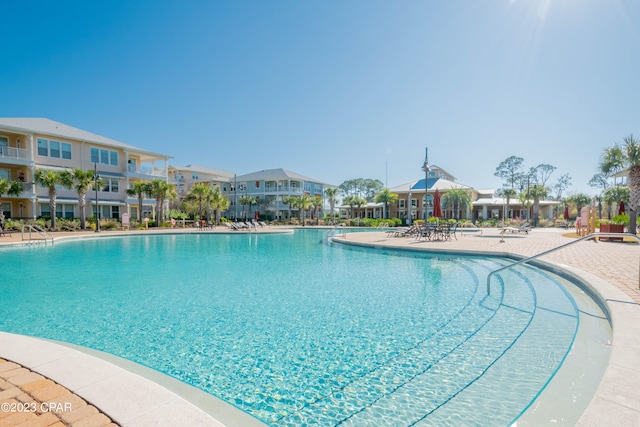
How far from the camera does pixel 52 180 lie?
25234mm

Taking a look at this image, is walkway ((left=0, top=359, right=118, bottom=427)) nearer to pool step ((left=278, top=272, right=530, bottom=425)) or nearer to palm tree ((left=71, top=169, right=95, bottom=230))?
pool step ((left=278, top=272, right=530, bottom=425))

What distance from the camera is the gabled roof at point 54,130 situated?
26.7 meters

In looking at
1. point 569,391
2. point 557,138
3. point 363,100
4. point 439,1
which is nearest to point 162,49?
point 363,100

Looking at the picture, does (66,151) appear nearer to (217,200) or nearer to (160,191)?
(160,191)

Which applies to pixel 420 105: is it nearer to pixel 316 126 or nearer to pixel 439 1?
pixel 439 1

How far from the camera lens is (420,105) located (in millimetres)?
20844

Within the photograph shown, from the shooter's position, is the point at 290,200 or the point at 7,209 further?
the point at 290,200

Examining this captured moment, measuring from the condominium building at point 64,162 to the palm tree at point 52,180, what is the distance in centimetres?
139

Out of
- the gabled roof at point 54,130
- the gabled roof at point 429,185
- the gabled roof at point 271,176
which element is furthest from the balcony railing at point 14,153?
the gabled roof at point 429,185

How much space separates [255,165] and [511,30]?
5193cm

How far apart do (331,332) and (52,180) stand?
29.8 metres

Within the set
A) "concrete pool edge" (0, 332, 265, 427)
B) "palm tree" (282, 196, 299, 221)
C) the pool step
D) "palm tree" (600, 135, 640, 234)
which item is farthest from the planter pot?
"palm tree" (282, 196, 299, 221)

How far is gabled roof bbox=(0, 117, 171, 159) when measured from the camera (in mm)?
26741

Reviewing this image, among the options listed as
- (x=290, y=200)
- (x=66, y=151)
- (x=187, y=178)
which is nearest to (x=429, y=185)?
(x=290, y=200)
